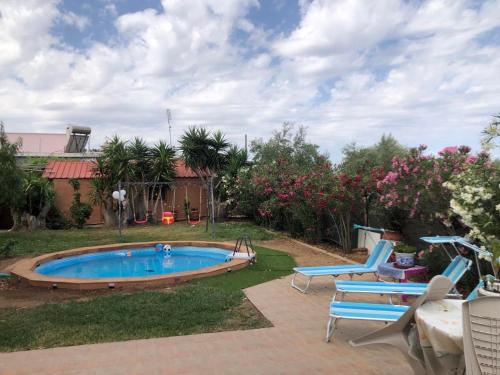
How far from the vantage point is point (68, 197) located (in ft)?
63.8

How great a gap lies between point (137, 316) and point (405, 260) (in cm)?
485

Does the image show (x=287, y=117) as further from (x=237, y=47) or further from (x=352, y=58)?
Answer: (x=352, y=58)

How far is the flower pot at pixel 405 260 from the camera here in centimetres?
777

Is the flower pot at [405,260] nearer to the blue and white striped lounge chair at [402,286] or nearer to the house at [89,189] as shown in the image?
the blue and white striped lounge chair at [402,286]

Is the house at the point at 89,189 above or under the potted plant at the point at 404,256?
above

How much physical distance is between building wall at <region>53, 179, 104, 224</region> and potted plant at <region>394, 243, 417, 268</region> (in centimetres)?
1495

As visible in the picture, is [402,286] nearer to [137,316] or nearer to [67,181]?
[137,316]

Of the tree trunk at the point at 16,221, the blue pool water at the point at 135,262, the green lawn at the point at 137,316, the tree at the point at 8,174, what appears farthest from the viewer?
the tree trunk at the point at 16,221

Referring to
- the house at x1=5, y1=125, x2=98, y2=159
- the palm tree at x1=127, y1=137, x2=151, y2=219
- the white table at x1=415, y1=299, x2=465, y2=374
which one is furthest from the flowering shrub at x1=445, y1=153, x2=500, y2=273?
the house at x1=5, y1=125, x2=98, y2=159

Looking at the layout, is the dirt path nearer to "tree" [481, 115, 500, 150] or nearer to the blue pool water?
the blue pool water

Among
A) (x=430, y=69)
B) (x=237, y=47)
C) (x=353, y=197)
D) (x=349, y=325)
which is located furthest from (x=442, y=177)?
(x=237, y=47)

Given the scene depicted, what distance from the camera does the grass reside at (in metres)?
13.0

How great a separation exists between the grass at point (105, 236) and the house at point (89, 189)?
2.08m

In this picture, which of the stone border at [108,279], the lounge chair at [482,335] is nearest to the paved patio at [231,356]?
the lounge chair at [482,335]
